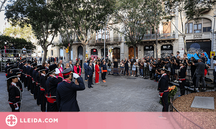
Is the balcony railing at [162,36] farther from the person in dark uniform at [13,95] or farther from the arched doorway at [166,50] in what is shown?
the person in dark uniform at [13,95]

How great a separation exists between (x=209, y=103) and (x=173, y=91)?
6.60 feet

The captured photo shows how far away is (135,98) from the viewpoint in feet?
26.3

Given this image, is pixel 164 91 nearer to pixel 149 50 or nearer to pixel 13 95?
pixel 13 95

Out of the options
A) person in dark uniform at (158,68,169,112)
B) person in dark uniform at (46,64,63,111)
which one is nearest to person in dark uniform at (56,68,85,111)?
person in dark uniform at (46,64,63,111)

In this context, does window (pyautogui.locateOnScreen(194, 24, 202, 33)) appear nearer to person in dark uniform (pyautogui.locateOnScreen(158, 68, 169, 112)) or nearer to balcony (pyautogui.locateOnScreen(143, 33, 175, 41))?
balcony (pyautogui.locateOnScreen(143, 33, 175, 41))

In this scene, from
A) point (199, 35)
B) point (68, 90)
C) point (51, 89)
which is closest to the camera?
point (68, 90)

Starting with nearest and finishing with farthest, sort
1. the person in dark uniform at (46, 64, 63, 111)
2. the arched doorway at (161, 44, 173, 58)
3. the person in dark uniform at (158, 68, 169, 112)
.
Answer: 1. the person in dark uniform at (46, 64, 63, 111)
2. the person in dark uniform at (158, 68, 169, 112)
3. the arched doorway at (161, 44, 173, 58)

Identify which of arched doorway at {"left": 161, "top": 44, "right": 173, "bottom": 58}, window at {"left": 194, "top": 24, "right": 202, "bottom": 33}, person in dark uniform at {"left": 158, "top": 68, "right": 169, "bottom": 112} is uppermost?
window at {"left": 194, "top": 24, "right": 202, "bottom": 33}

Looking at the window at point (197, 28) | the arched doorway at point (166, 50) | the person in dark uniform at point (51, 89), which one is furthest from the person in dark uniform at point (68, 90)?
the arched doorway at point (166, 50)

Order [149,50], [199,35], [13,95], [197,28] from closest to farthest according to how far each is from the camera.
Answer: [13,95]
[199,35]
[197,28]
[149,50]

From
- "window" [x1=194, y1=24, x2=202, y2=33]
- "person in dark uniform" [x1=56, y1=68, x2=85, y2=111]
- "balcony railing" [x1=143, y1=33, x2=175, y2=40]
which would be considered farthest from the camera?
"balcony railing" [x1=143, y1=33, x2=175, y2=40]

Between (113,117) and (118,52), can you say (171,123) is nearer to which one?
(113,117)

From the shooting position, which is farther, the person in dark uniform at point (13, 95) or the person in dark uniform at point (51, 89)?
the person in dark uniform at point (51, 89)

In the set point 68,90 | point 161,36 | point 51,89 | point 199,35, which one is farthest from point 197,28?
point 68,90
